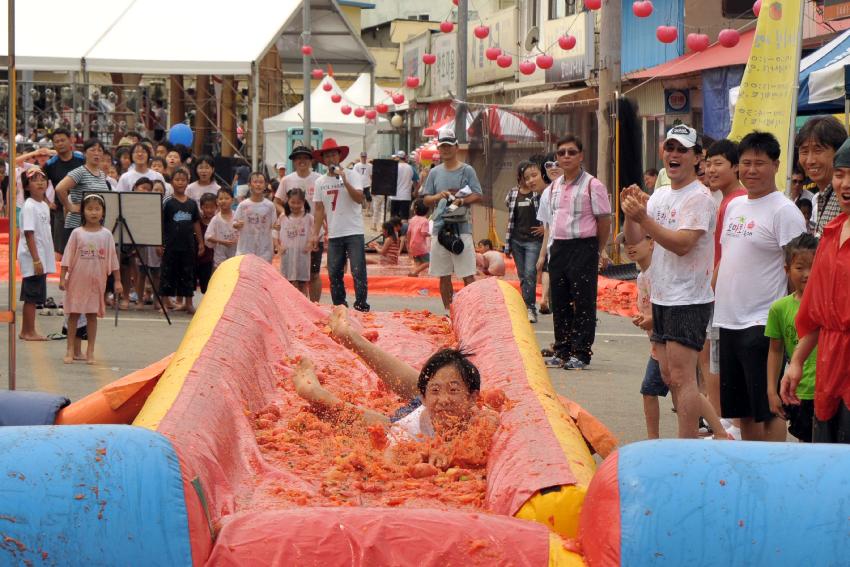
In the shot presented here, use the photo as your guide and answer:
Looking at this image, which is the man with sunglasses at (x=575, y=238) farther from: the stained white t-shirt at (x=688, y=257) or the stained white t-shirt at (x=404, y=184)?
the stained white t-shirt at (x=404, y=184)

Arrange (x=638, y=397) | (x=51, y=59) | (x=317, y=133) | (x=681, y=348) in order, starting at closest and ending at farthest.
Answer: (x=681, y=348)
(x=638, y=397)
(x=51, y=59)
(x=317, y=133)

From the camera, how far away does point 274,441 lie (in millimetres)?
6398

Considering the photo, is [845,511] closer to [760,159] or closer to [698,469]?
[698,469]

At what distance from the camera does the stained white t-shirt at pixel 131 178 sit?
1519cm

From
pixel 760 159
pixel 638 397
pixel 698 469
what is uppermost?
pixel 760 159

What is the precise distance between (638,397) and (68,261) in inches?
187

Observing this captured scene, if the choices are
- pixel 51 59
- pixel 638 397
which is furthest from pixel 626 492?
pixel 51 59

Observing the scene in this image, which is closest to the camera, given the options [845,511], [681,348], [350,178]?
[845,511]

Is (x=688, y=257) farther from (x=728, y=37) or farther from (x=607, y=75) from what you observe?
(x=607, y=75)

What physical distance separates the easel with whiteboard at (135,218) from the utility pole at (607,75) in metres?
7.25

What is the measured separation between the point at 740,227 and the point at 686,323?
592 millimetres

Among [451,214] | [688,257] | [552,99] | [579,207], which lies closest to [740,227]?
[688,257]

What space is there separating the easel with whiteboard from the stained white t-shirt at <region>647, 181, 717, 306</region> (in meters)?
7.53

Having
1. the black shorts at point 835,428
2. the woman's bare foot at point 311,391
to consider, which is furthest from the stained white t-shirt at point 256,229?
the black shorts at point 835,428
